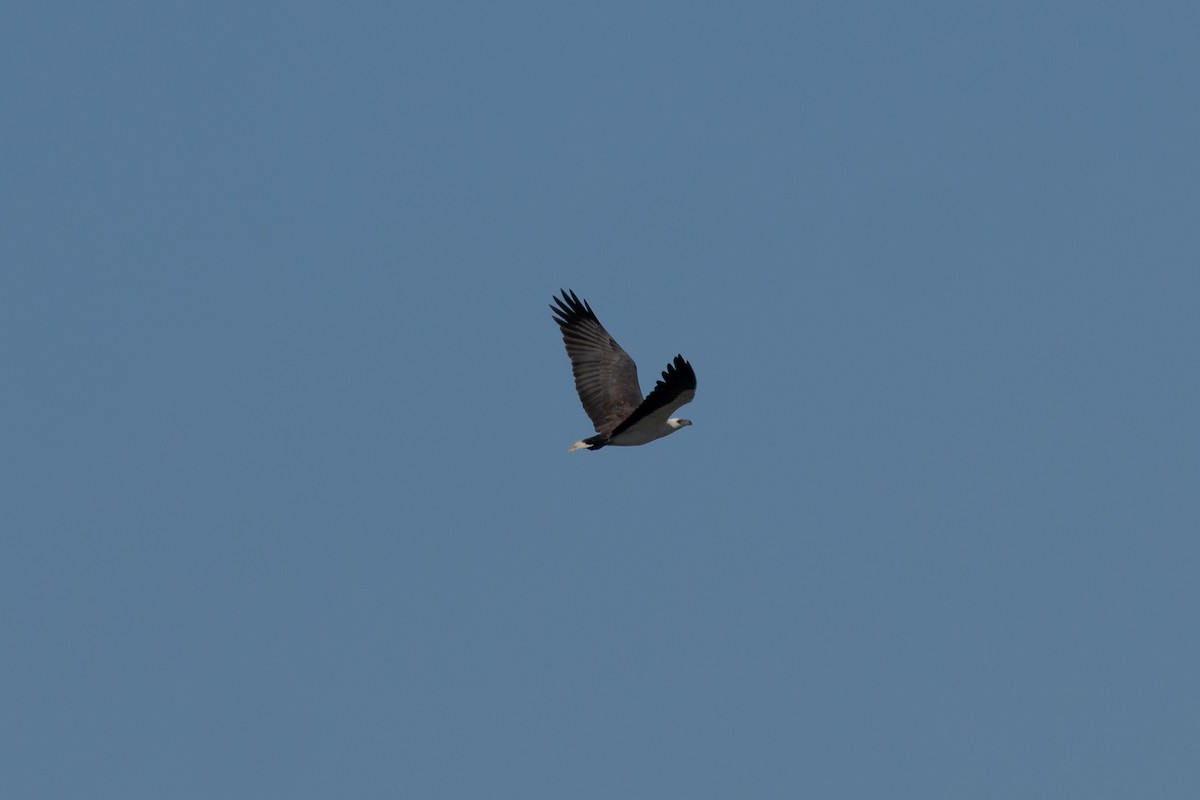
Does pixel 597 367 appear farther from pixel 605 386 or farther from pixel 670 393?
pixel 670 393

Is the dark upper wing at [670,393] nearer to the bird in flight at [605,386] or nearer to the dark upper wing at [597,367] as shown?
the bird in flight at [605,386]

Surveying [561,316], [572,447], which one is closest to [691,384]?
[572,447]

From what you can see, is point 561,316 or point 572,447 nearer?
point 572,447

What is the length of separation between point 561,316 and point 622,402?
10.8 ft

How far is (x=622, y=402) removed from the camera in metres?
47.6

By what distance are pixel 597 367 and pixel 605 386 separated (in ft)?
2.13

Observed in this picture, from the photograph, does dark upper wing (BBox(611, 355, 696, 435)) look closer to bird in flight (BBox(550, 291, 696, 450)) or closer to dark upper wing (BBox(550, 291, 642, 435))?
bird in flight (BBox(550, 291, 696, 450))

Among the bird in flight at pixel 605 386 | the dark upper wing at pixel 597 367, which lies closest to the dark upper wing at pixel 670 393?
the bird in flight at pixel 605 386

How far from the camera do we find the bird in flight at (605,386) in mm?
44156

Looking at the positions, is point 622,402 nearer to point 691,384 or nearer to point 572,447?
point 572,447

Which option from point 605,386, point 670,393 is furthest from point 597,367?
point 670,393

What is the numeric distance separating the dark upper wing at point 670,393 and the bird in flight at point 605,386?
0.05m

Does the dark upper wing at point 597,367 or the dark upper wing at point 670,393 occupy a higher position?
the dark upper wing at point 597,367

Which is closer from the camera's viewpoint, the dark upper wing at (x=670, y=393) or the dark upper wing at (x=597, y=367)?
the dark upper wing at (x=670, y=393)
